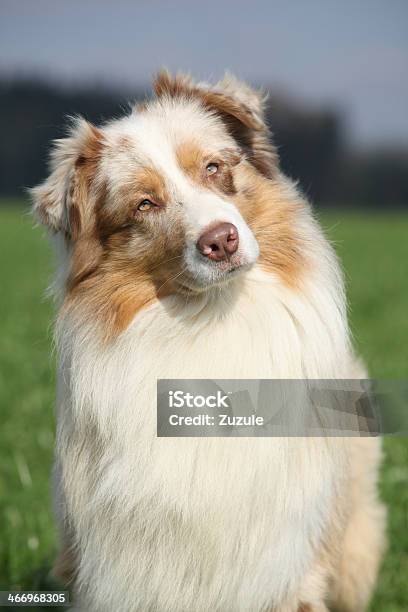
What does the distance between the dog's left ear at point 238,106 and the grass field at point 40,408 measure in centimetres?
49

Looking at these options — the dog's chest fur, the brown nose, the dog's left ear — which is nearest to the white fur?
the dog's chest fur

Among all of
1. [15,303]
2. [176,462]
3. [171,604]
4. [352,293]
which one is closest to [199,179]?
[176,462]

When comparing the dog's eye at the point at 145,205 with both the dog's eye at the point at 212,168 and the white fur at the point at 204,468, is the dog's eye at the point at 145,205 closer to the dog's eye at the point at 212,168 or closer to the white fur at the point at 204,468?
the dog's eye at the point at 212,168

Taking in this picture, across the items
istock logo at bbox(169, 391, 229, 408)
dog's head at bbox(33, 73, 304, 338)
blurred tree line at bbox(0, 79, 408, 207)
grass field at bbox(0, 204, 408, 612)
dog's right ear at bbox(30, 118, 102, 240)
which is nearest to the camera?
istock logo at bbox(169, 391, 229, 408)

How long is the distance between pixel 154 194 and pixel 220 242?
1.76ft

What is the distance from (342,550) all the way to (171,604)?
102 centimetres

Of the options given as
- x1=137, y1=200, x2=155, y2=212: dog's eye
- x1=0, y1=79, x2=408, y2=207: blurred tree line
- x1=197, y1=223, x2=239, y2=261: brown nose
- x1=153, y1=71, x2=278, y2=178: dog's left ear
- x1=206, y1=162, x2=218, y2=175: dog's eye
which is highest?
x1=0, y1=79, x2=408, y2=207: blurred tree line

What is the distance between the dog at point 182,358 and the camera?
3.70 metres

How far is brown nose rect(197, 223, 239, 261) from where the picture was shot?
11.3 feet

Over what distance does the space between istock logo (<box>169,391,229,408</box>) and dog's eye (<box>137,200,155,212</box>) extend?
838mm

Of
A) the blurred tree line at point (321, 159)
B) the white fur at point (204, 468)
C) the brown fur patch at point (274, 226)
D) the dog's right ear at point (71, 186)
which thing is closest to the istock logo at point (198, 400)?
the white fur at point (204, 468)

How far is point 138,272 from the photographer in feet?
12.8

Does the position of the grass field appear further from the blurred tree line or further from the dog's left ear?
the blurred tree line

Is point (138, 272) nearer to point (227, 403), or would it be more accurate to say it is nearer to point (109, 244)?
point (109, 244)
